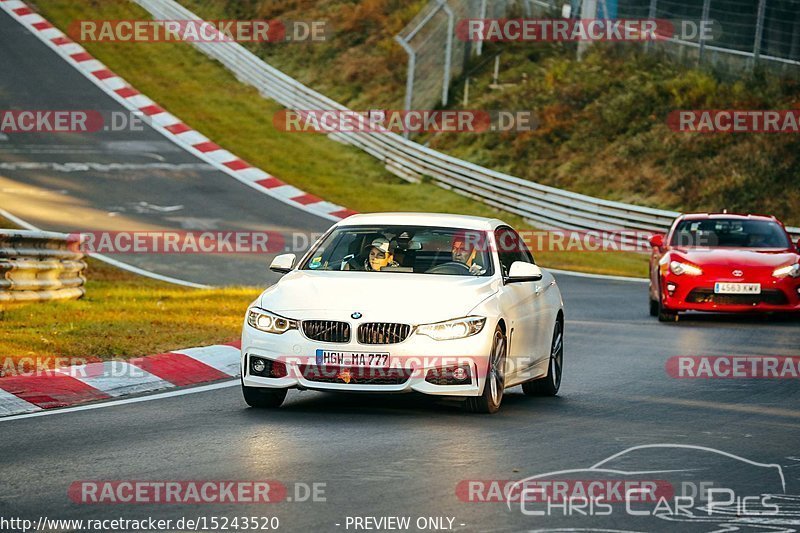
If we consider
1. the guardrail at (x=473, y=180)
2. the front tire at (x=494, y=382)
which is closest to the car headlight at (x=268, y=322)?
the front tire at (x=494, y=382)

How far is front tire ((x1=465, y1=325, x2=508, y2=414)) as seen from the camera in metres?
10.1

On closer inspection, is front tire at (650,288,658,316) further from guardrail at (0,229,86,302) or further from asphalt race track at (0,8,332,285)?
guardrail at (0,229,86,302)

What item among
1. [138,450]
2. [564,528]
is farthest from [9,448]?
[564,528]

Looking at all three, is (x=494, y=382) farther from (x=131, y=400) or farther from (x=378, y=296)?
(x=131, y=400)

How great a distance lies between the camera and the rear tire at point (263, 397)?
10.2 m

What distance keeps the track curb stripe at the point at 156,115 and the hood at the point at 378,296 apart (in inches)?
812

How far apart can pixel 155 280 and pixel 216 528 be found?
15.8 m

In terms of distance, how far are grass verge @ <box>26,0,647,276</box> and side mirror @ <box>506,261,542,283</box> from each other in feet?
54.7

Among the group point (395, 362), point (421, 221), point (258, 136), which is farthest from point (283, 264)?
point (258, 136)

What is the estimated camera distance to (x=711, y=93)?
3712cm

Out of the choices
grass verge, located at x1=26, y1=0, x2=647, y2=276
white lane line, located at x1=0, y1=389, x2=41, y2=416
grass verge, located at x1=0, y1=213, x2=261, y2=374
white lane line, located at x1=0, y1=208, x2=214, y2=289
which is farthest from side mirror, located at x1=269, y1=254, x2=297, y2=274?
grass verge, located at x1=26, y1=0, x2=647, y2=276

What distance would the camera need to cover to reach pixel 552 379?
11.8 metres

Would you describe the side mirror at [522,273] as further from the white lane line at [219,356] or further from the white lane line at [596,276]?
the white lane line at [596,276]

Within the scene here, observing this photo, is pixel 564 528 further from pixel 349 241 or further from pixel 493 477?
pixel 349 241
